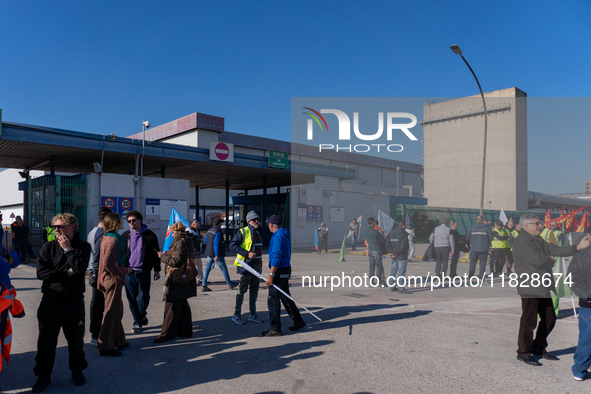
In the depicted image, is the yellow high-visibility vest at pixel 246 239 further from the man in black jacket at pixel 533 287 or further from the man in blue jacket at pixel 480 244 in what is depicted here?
the man in blue jacket at pixel 480 244

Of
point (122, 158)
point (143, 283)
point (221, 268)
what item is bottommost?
point (221, 268)

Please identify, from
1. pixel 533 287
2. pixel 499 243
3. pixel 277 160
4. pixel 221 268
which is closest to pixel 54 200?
pixel 277 160

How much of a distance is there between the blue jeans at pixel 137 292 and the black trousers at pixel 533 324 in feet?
17.0

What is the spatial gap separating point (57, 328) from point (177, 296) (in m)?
1.81

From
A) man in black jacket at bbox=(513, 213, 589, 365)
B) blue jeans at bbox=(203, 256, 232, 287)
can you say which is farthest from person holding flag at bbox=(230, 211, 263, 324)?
man in black jacket at bbox=(513, 213, 589, 365)

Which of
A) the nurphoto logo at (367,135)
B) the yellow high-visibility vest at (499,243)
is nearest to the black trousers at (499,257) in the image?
the yellow high-visibility vest at (499,243)

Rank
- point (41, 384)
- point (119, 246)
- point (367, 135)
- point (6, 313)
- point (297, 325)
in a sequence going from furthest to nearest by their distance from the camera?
point (367, 135) < point (297, 325) < point (119, 246) < point (6, 313) < point (41, 384)

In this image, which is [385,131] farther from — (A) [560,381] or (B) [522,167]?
(A) [560,381]

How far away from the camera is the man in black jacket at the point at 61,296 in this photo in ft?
13.6

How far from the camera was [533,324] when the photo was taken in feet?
16.2

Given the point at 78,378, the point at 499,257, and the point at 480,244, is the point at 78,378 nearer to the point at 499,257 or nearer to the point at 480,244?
the point at 480,244

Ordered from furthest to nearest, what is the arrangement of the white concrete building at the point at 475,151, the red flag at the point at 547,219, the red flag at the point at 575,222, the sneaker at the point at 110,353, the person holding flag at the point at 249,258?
the white concrete building at the point at 475,151 < the red flag at the point at 575,222 < the red flag at the point at 547,219 < the person holding flag at the point at 249,258 < the sneaker at the point at 110,353

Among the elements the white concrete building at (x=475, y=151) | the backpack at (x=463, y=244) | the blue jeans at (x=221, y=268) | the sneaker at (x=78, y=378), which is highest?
the white concrete building at (x=475, y=151)

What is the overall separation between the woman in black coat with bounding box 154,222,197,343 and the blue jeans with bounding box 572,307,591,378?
4.73 m
